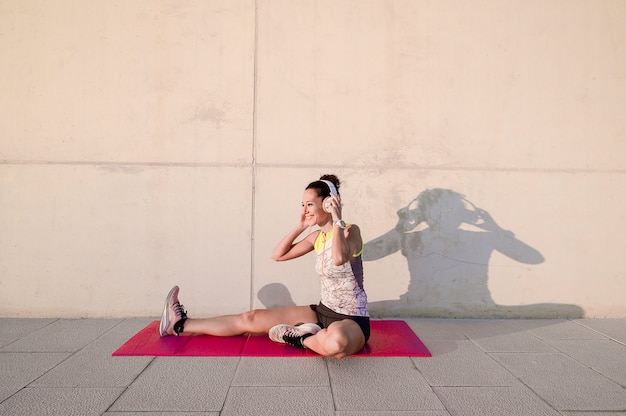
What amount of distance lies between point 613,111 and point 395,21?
2263mm

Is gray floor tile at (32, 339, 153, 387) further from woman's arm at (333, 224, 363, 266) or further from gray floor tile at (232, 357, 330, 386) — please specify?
woman's arm at (333, 224, 363, 266)

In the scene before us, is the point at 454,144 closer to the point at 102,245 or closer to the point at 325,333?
the point at 325,333

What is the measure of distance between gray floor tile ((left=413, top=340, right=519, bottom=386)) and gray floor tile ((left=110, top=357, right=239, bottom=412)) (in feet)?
3.94

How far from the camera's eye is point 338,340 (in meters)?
2.45

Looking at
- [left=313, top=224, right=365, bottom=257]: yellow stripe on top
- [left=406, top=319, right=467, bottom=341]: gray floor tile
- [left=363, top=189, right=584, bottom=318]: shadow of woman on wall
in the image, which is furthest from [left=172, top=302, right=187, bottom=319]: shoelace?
[left=406, top=319, right=467, bottom=341]: gray floor tile

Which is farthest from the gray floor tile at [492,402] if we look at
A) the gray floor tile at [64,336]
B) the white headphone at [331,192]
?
the gray floor tile at [64,336]

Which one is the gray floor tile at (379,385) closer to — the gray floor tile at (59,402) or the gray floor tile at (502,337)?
the gray floor tile at (502,337)

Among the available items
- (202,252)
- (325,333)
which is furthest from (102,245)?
(325,333)

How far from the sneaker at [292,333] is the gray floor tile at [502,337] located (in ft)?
4.22

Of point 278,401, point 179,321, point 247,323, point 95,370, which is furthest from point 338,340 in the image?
point 95,370

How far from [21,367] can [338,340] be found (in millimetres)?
1958

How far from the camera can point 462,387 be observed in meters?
2.23

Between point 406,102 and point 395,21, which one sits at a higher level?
point 395,21

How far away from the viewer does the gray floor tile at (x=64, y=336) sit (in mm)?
2795
